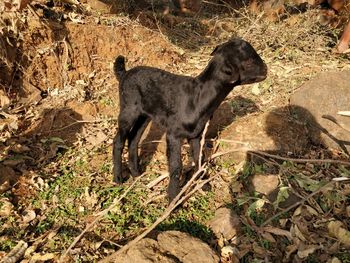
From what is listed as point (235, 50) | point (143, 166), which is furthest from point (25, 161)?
point (235, 50)

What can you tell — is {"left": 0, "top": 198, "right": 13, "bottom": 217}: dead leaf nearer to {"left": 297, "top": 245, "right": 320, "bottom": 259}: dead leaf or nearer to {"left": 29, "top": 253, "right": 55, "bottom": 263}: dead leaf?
{"left": 29, "top": 253, "right": 55, "bottom": 263}: dead leaf

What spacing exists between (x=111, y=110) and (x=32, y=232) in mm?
3086

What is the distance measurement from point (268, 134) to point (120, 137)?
8.27 ft

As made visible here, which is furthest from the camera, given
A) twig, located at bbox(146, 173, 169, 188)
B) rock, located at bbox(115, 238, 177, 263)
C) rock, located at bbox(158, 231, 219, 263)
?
twig, located at bbox(146, 173, 169, 188)

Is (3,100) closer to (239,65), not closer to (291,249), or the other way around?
(239,65)

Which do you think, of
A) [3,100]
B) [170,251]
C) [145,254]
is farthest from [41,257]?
[3,100]

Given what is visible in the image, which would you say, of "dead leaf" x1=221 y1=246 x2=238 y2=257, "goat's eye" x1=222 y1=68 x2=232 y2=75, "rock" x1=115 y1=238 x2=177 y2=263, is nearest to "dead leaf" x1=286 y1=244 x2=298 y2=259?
"dead leaf" x1=221 y1=246 x2=238 y2=257

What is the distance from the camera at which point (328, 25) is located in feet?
29.8

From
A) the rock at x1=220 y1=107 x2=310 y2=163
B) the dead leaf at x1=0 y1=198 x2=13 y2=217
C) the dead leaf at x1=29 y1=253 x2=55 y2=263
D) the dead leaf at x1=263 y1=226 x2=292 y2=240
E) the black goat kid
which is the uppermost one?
the black goat kid

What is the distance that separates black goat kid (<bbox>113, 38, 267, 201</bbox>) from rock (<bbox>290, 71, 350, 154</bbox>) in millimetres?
2103

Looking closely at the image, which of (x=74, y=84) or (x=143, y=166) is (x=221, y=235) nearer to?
(x=143, y=166)

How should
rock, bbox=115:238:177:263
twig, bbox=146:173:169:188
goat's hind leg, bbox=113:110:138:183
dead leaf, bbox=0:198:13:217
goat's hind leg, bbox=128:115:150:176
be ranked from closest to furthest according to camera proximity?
rock, bbox=115:238:177:263 → dead leaf, bbox=0:198:13:217 → goat's hind leg, bbox=113:110:138:183 → twig, bbox=146:173:169:188 → goat's hind leg, bbox=128:115:150:176

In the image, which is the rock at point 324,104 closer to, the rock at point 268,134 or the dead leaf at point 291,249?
the rock at point 268,134

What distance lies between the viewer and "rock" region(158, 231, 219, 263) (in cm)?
354
